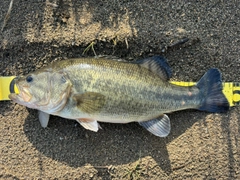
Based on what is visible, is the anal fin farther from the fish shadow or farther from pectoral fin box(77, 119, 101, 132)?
the fish shadow

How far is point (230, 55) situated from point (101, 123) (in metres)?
1.65

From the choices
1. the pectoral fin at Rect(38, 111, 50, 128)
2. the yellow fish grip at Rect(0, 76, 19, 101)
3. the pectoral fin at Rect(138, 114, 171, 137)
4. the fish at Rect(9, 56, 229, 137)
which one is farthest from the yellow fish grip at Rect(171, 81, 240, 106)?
the yellow fish grip at Rect(0, 76, 19, 101)

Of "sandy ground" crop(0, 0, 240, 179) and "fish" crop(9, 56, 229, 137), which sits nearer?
"fish" crop(9, 56, 229, 137)

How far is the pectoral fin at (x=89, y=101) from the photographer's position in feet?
10.4

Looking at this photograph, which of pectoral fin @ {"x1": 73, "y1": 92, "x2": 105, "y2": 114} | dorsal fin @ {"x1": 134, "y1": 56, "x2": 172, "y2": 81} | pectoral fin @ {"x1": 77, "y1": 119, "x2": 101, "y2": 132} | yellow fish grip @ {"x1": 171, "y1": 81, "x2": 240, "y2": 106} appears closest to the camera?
pectoral fin @ {"x1": 73, "y1": 92, "x2": 105, "y2": 114}

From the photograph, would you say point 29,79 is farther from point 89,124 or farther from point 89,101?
point 89,124

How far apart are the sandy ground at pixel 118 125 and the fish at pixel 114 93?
19 centimetres

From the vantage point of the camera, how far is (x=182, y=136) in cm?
356

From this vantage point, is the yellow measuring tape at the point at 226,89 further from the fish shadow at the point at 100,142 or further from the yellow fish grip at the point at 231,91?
the fish shadow at the point at 100,142

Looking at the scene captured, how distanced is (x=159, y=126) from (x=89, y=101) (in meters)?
0.82

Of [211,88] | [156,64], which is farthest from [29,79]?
[211,88]

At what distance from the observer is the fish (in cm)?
321

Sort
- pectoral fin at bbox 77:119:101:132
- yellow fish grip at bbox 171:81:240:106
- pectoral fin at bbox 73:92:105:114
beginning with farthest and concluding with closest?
yellow fish grip at bbox 171:81:240:106
pectoral fin at bbox 77:119:101:132
pectoral fin at bbox 73:92:105:114

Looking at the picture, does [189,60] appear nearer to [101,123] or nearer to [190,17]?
[190,17]
